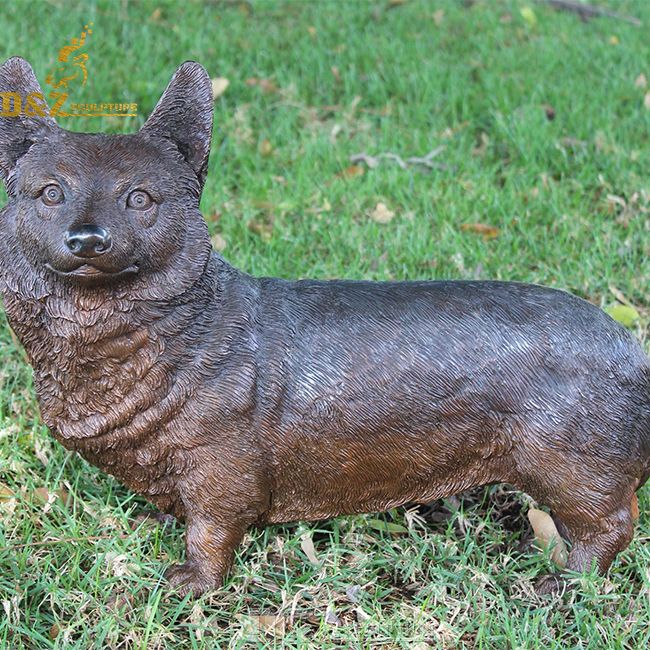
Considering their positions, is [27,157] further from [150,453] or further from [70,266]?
[150,453]

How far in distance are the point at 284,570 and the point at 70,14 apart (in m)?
4.90

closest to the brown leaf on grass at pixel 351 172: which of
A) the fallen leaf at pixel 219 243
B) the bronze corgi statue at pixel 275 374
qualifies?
the fallen leaf at pixel 219 243

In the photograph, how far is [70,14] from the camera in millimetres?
6590

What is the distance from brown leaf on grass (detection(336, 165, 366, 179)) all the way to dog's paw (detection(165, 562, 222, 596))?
2.90m

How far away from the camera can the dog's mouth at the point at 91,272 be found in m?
2.49

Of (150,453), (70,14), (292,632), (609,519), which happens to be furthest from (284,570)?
(70,14)

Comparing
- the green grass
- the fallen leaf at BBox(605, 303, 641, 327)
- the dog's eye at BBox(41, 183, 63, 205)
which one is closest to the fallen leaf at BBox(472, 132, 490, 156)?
the green grass

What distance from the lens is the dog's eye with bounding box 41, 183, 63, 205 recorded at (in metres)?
2.54

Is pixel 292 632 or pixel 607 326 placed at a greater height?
pixel 607 326

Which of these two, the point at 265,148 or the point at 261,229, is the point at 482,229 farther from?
the point at 265,148

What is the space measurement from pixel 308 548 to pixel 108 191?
1355 millimetres

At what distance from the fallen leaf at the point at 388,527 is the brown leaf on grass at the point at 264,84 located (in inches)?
144

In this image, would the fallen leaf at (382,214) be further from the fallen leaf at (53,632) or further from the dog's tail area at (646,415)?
the fallen leaf at (53,632)

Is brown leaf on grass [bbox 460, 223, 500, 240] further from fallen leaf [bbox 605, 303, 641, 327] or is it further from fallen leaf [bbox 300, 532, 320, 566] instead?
fallen leaf [bbox 300, 532, 320, 566]
